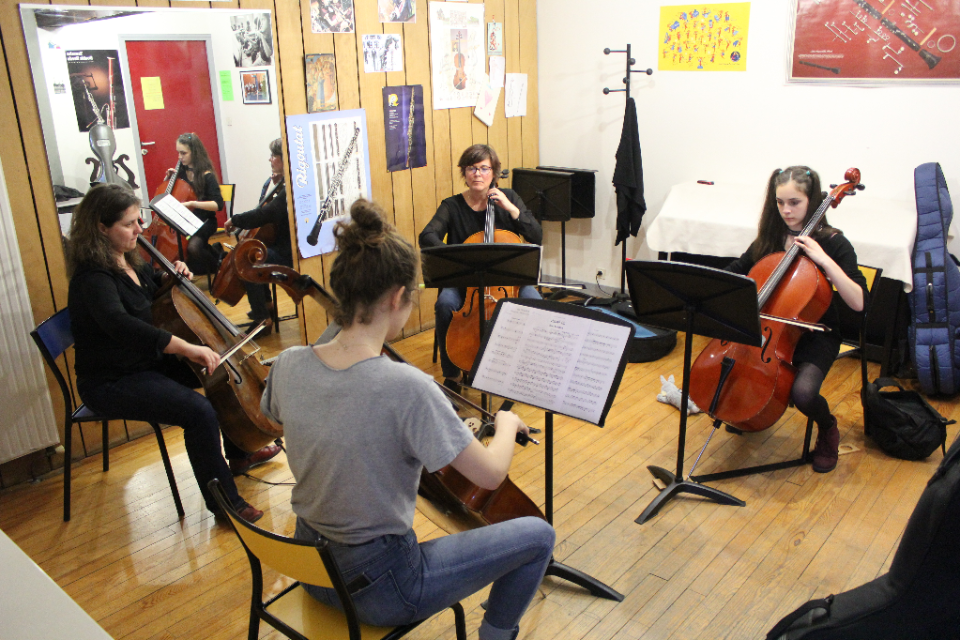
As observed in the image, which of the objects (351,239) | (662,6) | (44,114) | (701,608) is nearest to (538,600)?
(701,608)

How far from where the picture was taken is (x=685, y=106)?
14.0 feet

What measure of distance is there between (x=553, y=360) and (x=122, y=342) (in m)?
1.47

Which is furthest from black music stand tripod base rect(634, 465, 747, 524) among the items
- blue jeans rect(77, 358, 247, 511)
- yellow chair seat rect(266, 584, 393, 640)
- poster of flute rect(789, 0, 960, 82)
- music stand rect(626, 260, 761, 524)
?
poster of flute rect(789, 0, 960, 82)

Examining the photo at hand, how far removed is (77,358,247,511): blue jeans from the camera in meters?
2.48

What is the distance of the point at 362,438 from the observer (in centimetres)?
143

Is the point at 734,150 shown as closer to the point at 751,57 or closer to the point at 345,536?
the point at 751,57

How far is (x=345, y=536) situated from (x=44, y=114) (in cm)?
208

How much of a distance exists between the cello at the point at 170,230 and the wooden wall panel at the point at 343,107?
1.17 ft

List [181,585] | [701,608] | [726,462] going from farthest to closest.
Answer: [726,462], [181,585], [701,608]

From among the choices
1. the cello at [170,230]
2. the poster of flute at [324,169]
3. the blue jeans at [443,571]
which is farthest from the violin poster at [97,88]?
the blue jeans at [443,571]

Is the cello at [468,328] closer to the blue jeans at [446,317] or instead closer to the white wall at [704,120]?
the blue jeans at [446,317]

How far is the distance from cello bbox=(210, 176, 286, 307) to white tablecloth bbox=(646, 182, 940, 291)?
6.38 feet

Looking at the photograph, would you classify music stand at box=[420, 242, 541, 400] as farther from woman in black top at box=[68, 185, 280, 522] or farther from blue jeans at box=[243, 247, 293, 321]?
blue jeans at box=[243, 247, 293, 321]

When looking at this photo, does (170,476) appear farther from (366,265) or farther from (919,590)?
(919,590)
